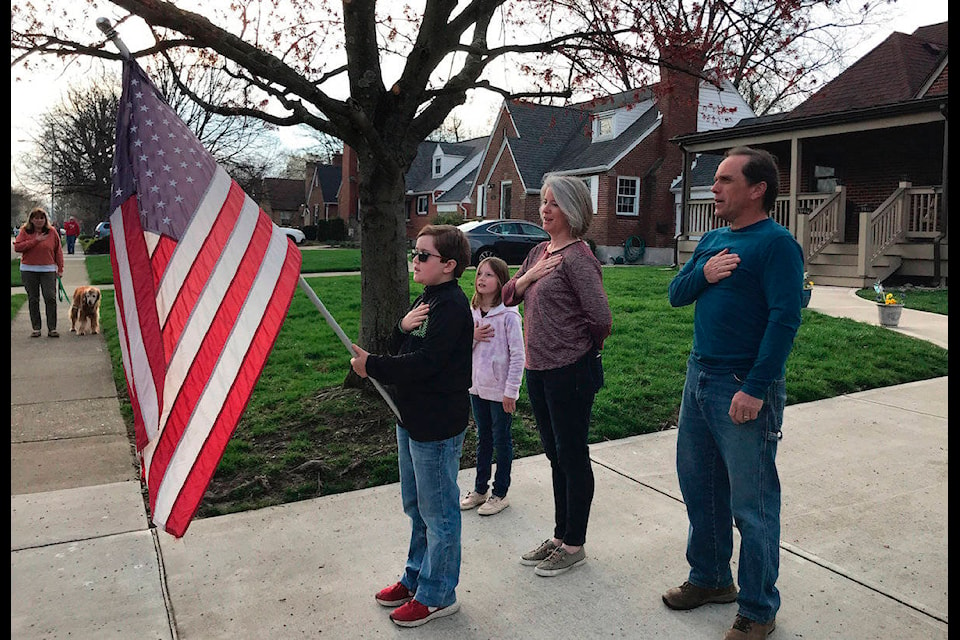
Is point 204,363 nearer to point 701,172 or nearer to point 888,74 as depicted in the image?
point 888,74

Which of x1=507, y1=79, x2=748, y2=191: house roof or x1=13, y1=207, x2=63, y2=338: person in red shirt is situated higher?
x1=507, y1=79, x2=748, y2=191: house roof

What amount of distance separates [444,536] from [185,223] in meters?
1.64

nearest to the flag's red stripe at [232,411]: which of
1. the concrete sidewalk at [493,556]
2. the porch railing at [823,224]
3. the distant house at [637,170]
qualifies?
the concrete sidewalk at [493,556]

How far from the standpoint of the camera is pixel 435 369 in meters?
3.11

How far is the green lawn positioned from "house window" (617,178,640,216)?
684 inches

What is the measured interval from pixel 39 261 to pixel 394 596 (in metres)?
9.16

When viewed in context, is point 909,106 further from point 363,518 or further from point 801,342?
point 363,518

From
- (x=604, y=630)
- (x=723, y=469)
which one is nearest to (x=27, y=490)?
(x=604, y=630)

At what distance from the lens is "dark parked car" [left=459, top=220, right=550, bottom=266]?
22.4 metres

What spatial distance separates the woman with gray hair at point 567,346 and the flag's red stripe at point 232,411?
1208 mm

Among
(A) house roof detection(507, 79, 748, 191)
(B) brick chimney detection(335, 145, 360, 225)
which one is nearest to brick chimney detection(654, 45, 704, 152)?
(A) house roof detection(507, 79, 748, 191)

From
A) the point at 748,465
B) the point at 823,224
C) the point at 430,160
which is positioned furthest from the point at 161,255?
the point at 430,160

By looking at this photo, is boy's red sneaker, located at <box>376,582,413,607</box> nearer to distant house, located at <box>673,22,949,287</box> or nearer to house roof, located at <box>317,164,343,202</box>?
distant house, located at <box>673,22,949,287</box>

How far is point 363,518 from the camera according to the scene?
14.3ft
